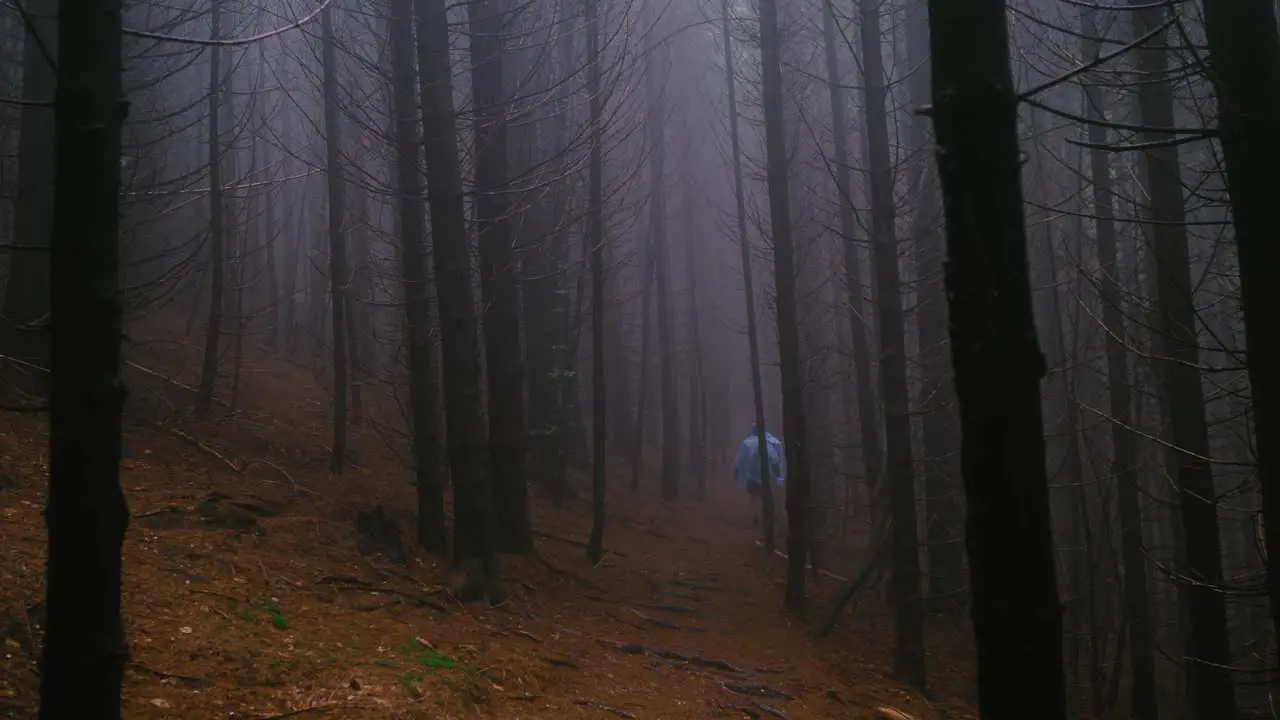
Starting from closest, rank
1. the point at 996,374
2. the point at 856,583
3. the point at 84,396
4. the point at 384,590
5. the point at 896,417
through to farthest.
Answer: the point at 996,374, the point at 84,396, the point at 384,590, the point at 896,417, the point at 856,583

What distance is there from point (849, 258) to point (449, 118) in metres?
7.76

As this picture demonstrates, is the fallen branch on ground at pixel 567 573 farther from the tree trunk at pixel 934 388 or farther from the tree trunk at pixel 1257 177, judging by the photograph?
the tree trunk at pixel 1257 177

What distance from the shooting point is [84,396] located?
2.78 m

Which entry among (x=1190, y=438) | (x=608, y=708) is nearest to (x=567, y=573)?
(x=608, y=708)

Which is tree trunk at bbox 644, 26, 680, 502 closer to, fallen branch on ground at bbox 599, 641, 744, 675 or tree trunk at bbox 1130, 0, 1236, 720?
fallen branch on ground at bbox 599, 641, 744, 675

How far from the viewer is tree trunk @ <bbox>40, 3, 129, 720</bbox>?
2.77m

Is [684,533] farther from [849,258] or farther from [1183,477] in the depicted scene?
[1183,477]

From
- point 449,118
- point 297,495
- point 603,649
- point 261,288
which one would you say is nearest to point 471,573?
point 603,649

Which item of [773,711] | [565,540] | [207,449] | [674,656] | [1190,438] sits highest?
[207,449]

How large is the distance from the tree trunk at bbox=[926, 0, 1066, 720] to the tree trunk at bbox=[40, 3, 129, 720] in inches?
110

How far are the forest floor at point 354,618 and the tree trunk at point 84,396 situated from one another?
1667mm

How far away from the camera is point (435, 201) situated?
808 centimetres

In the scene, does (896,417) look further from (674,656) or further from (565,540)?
(565,540)

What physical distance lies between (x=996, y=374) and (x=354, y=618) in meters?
5.34
